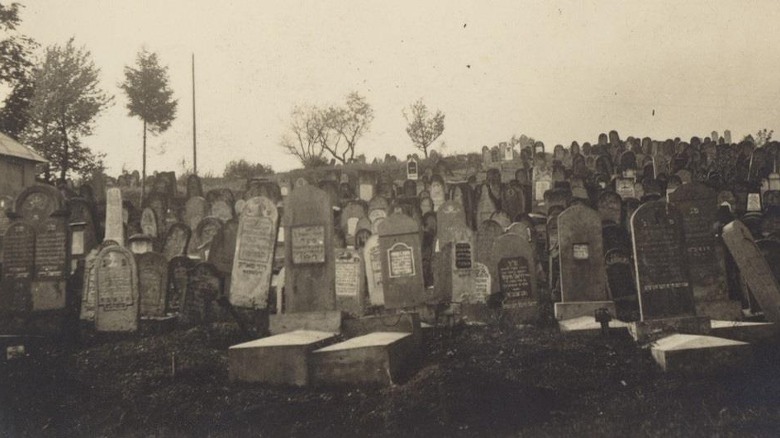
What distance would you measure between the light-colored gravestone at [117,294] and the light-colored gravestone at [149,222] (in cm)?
Answer: 819

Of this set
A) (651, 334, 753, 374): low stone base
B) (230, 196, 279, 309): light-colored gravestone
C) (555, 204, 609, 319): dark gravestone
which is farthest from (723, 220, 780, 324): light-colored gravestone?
(230, 196, 279, 309): light-colored gravestone

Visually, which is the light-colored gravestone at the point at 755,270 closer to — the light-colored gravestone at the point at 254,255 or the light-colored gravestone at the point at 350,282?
the light-colored gravestone at the point at 350,282

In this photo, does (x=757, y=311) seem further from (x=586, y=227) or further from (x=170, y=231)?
(x=170, y=231)

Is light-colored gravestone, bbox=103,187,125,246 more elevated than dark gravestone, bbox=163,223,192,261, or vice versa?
light-colored gravestone, bbox=103,187,125,246

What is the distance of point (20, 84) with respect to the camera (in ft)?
71.6

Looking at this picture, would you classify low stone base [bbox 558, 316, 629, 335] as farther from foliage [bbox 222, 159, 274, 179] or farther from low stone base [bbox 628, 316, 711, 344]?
foliage [bbox 222, 159, 274, 179]

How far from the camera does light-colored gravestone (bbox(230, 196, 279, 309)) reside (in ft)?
31.2

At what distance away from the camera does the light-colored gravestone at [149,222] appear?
1728 cm

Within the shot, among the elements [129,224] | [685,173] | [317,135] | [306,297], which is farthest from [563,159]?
[317,135]

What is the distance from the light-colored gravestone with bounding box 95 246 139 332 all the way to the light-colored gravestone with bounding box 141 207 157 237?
819 cm

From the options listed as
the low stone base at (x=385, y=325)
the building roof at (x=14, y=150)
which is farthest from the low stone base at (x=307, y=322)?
the building roof at (x=14, y=150)

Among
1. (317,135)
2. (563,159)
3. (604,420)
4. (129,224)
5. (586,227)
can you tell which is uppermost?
(317,135)

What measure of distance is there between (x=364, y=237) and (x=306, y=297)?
238 inches

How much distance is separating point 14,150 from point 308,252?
2154 cm
